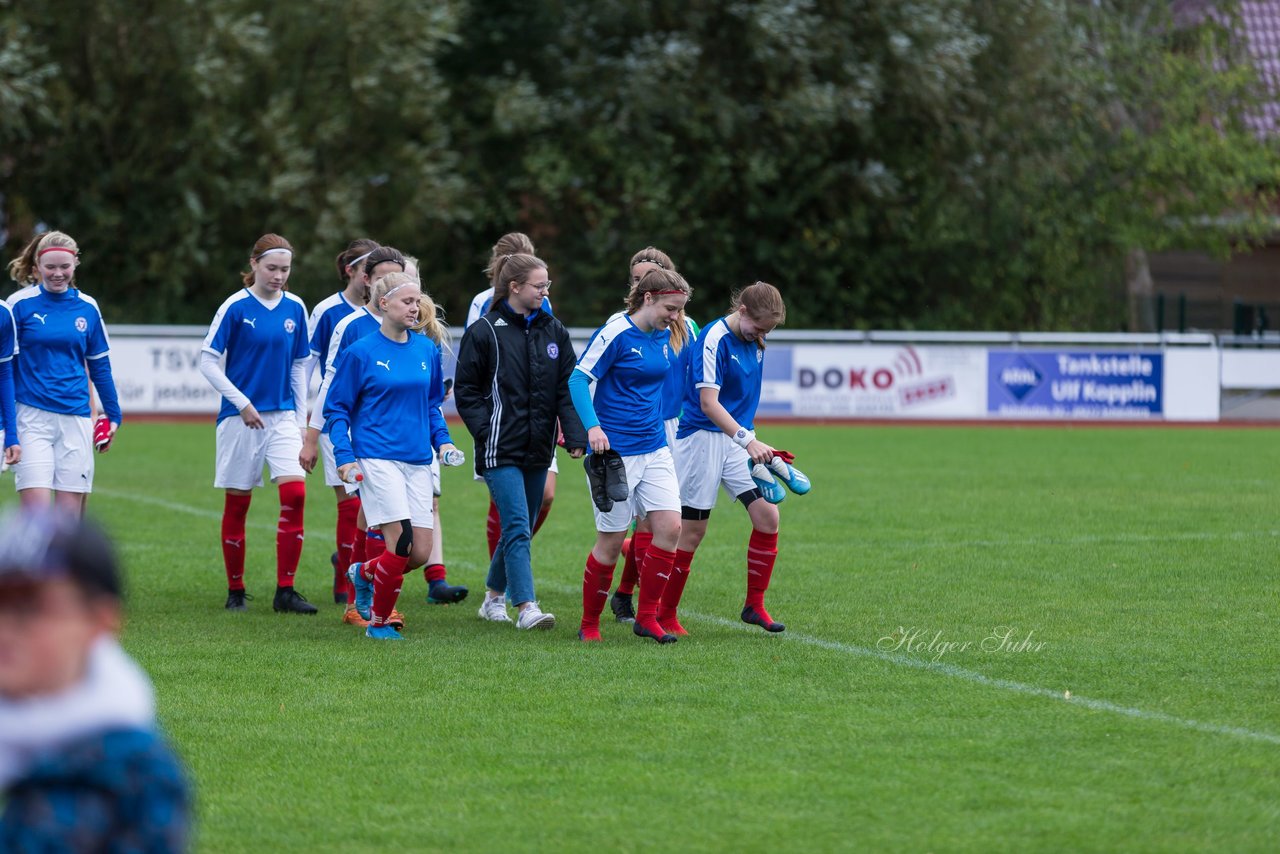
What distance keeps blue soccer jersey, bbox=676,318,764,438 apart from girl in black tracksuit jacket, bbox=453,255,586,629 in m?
0.58

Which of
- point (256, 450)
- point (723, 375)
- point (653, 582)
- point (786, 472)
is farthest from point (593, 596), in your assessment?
point (256, 450)

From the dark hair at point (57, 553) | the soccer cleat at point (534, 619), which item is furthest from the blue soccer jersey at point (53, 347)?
the dark hair at point (57, 553)

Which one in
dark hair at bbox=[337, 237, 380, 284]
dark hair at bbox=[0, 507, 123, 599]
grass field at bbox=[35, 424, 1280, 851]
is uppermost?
dark hair at bbox=[337, 237, 380, 284]

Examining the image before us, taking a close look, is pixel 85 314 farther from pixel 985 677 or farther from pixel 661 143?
pixel 661 143

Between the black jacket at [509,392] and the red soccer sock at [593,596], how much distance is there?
623 mm

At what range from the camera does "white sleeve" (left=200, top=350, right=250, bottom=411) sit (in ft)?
29.8

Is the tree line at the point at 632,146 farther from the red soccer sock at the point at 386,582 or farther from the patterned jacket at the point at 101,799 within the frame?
the patterned jacket at the point at 101,799

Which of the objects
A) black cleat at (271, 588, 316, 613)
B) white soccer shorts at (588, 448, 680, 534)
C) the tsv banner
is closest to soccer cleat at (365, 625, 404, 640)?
black cleat at (271, 588, 316, 613)

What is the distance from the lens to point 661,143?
3016cm

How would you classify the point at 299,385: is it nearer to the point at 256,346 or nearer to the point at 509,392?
the point at 256,346

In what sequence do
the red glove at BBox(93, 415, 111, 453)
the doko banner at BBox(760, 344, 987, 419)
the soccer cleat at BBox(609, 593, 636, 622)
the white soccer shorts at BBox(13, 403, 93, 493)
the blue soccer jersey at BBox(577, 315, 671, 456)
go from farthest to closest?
→ the doko banner at BBox(760, 344, 987, 419) < the soccer cleat at BBox(609, 593, 636, 622) < the red glove at BBox(93, 415, 111, 453) < the white soccer shorts at BBox(13, 403, 93, 493) < the blue soccer jersey at BBox(577, 315, 671, 456)

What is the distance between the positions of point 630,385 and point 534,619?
1.31 meters

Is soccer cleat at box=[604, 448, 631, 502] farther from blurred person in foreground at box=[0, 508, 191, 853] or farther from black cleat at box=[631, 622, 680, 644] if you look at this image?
blurred person in foreground at box=[0, 508, 191, 853]

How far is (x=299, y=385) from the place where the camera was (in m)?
9.55
